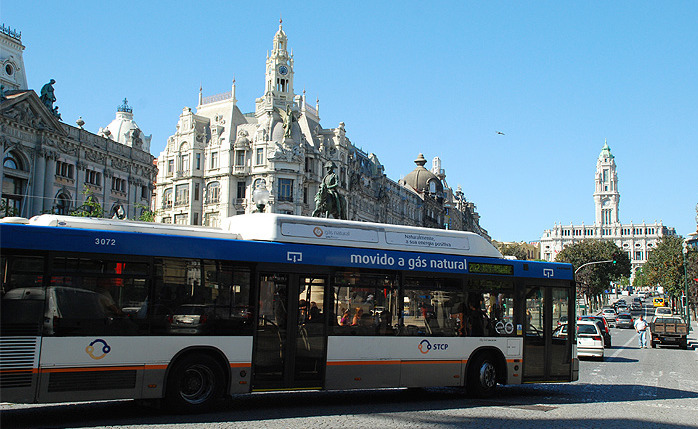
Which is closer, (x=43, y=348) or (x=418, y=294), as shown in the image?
(x=43, y=348)

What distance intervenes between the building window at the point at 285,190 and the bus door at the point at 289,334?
58316mm

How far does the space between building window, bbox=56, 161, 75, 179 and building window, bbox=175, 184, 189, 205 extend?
25684mm

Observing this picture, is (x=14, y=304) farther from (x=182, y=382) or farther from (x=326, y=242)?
(x=326, y=242)

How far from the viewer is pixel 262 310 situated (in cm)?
1153

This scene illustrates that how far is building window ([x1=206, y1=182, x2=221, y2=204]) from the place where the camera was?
7306 cm

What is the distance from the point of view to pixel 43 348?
9.71 meters

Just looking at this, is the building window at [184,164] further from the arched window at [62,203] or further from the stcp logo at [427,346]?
the stcp logo at [427,346]

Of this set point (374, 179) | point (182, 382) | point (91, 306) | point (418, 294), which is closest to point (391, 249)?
point (418, 294)

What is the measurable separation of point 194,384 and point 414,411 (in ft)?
12.6

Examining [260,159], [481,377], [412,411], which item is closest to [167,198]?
[260,159]

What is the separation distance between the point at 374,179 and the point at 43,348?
263ft

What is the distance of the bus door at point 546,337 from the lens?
1443cm

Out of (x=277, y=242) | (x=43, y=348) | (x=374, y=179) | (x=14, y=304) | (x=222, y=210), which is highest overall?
(x=374, y=179)

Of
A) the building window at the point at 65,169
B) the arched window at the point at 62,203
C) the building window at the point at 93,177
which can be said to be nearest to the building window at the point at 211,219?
the building window at the point at 93,177
